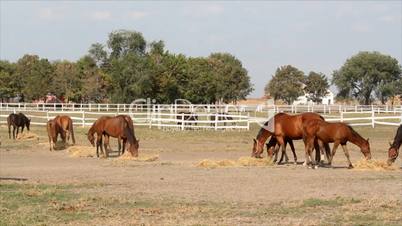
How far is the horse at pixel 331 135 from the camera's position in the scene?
17.0 metres

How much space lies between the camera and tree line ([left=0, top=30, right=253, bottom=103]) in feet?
264

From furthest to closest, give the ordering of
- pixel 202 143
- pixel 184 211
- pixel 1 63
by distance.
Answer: pixel 1 63
pixel 202 143
pixel 184 211

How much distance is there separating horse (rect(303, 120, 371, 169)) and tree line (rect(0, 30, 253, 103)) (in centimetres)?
6237

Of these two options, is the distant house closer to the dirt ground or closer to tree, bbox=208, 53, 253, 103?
tree, bbox=208, 53, 253, 103

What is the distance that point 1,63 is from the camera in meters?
101

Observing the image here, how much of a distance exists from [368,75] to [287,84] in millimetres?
17708

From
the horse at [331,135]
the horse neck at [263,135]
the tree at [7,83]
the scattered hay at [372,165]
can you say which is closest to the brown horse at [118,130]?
the horse neck at [263,135]

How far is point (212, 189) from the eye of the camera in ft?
41.8

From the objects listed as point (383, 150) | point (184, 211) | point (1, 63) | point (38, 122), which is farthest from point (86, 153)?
point (1, 63)


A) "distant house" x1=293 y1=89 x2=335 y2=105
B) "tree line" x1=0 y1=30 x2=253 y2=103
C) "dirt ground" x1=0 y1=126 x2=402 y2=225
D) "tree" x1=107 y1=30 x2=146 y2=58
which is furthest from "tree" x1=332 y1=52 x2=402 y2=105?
"dirt ground" x1=0 y1=126 x2=402 y2=225

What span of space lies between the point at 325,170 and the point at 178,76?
227ft

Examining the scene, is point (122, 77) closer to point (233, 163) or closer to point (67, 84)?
point (67, 84)

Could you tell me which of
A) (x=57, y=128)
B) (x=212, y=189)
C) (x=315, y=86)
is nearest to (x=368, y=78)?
(x=315, y=86)

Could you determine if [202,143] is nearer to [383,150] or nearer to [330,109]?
[383,150]
